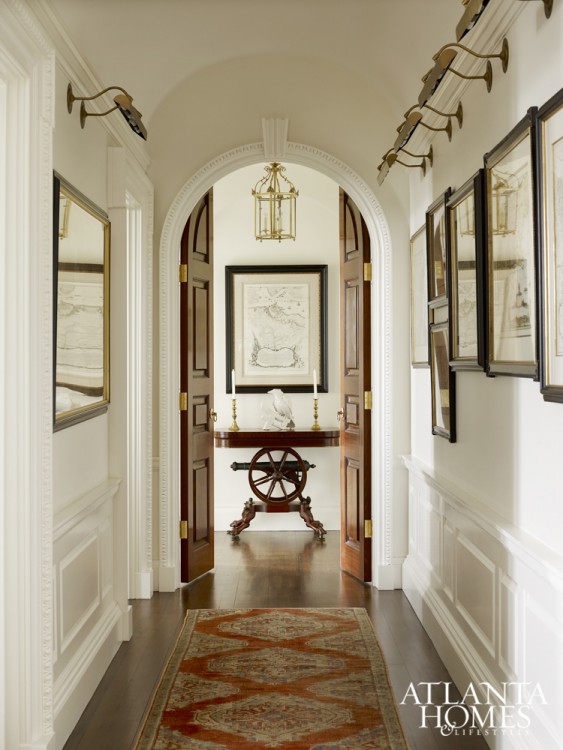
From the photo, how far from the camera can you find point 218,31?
14.0 feet

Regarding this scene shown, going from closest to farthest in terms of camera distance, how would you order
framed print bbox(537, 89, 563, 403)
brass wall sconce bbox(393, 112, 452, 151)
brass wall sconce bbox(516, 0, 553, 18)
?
framed print bbox(537, 89, 563, 403), brass wall sconce bbox(516, 0, 553, 18), brass wall sconce bbox(393, 112, 452, 151)

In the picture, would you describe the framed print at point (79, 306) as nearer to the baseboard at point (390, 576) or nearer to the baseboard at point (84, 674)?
the baseboard at point (84, 674)

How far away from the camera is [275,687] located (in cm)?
333

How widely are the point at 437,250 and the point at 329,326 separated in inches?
122

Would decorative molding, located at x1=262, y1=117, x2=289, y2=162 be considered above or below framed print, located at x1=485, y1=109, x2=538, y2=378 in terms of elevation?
above

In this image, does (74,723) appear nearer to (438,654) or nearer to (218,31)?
(438,654)

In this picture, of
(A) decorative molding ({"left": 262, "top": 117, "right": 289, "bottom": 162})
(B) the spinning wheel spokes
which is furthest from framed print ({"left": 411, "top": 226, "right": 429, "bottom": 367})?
(B) the spinning wheel spokes

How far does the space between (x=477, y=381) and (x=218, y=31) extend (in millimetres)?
2488

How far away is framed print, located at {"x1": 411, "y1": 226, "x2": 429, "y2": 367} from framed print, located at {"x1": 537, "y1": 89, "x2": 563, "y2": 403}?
1951 millimetres

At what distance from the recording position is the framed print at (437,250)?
12.2 ft

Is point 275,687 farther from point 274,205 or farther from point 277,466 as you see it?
point 274,205

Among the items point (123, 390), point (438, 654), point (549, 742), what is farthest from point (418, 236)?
point (549, 742)

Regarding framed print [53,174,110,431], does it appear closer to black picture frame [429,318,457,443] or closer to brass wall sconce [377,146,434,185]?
brass wall sconce [377,146,434,185]

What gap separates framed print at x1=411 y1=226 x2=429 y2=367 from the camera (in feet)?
14.0
